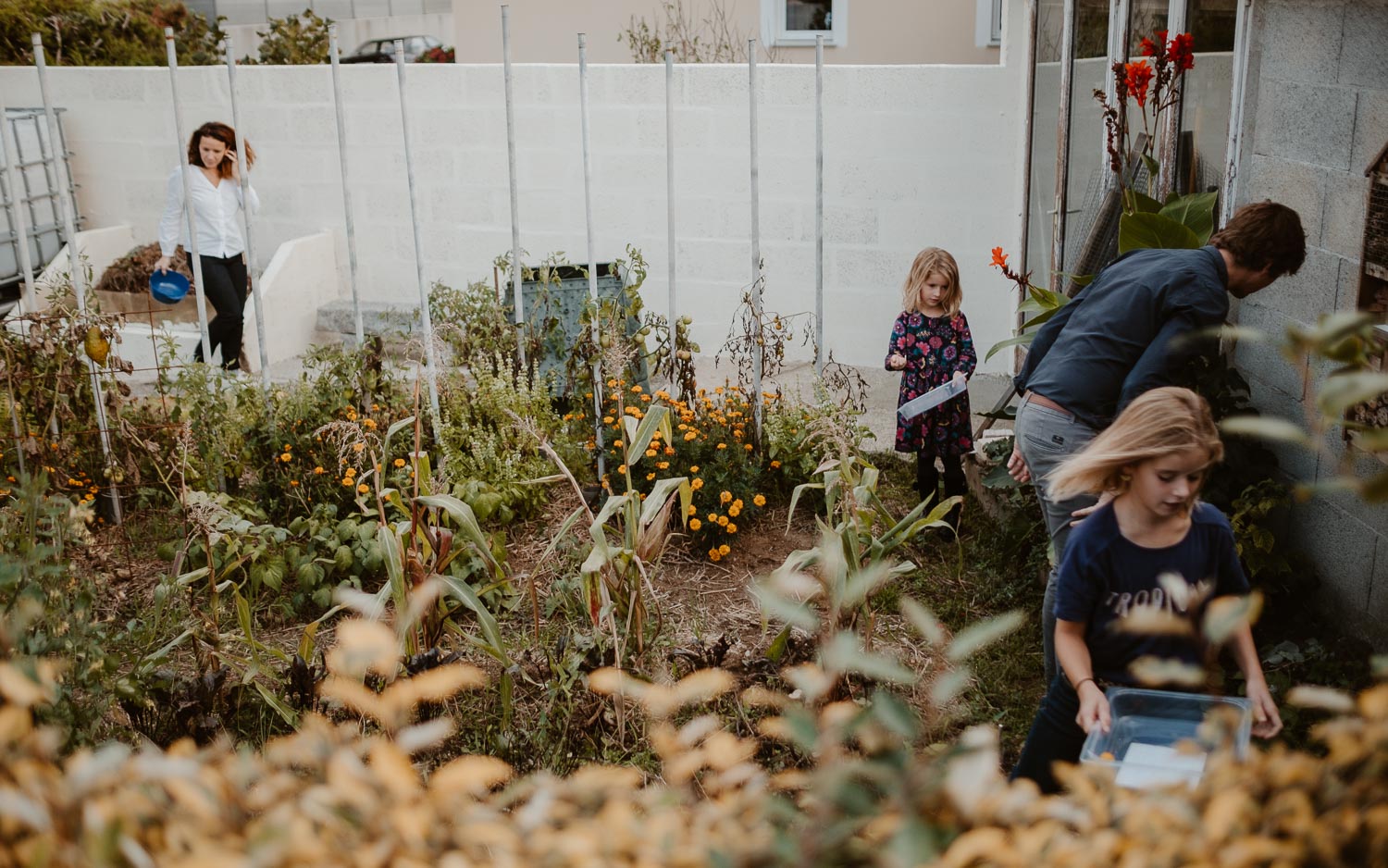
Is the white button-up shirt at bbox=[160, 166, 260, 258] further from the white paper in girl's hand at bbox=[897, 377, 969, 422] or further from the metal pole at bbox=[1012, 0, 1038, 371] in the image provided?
the metal pole at bbox=[1012, 0, 1038, 371]

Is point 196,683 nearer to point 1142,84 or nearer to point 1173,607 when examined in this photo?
point 1173,607

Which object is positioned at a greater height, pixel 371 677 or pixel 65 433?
pixel 65 433

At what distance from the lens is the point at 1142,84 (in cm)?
405

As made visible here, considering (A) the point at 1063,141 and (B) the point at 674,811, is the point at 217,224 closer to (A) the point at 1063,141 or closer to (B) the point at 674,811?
(A) the point at 1063,141

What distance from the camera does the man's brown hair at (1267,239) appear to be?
3029 mm

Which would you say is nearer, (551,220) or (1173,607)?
(1173,607)

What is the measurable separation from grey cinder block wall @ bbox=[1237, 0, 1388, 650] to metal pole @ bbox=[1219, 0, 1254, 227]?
3 cm

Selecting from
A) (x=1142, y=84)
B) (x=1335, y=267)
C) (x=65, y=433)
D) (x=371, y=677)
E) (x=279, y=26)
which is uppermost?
(x=279, y=26)

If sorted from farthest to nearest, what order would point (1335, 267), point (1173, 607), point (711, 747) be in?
1. point (1335, 267)
2. point (1173, 607)
3. point (711, 747)

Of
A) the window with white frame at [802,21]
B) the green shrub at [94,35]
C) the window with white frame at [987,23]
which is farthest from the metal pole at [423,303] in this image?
the window with white frame at [987,23]

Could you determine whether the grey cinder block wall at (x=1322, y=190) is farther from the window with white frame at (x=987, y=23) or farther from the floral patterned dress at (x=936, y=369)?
the window with white frame at (x=987, y=23)

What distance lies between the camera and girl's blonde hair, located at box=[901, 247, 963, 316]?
4.51 meters

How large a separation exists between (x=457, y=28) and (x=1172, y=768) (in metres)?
10.5

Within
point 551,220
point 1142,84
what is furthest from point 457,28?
point 1142,84
